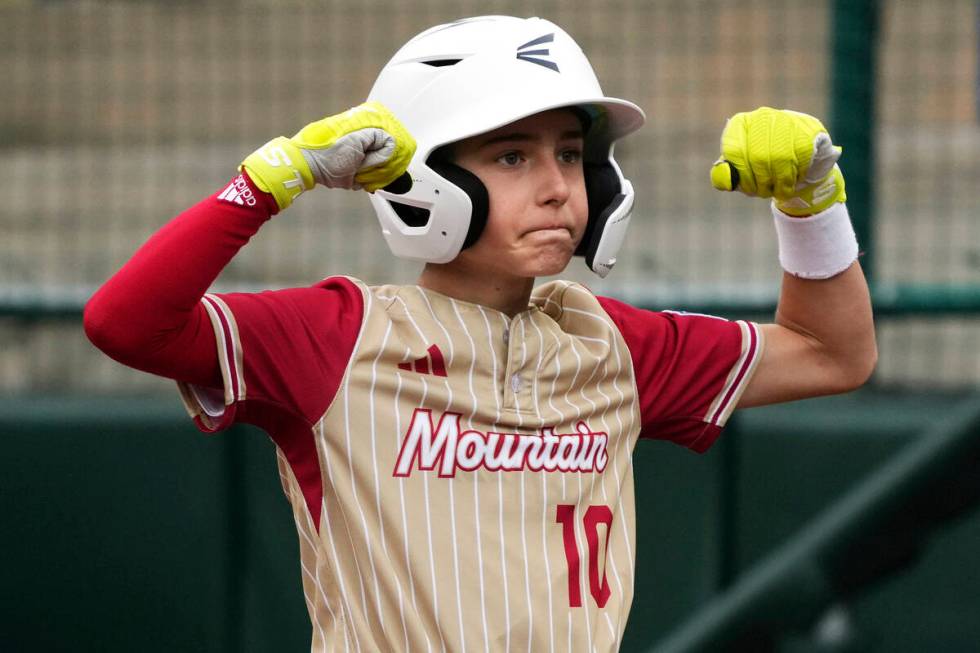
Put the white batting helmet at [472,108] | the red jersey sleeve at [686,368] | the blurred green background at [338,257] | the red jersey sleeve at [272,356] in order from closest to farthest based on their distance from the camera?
the red jersey sleeve at [272,356], the white batting helmet at [472,108], the red jersey sleeve at [686,368], the blurred green background at [338,257]

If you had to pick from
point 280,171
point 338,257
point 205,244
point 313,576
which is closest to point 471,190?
point 280,171

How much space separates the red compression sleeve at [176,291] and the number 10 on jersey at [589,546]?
608 millimetres

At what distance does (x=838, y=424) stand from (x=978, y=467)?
1.74m

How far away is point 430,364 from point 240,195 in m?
0.40

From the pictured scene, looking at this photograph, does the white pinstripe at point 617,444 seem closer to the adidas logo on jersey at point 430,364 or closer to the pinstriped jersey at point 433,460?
the pinstriped jersey at point 433,460

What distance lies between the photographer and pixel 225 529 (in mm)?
4285

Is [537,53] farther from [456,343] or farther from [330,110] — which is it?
[330,110]

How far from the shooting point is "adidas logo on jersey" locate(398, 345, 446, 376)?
7.63 feet

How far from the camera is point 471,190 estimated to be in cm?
233

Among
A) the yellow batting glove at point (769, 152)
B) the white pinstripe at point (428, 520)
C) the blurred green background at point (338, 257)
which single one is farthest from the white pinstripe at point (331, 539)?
the blurred green background at point (338, 257)

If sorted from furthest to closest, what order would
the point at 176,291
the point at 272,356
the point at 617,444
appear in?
the point at 617,444 → the point at 272,356 → the point at 176,291

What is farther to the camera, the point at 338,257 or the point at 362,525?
the point at 338,257

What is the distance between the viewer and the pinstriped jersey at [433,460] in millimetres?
2254

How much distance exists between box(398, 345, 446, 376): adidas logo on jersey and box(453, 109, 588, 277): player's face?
0.18 m
